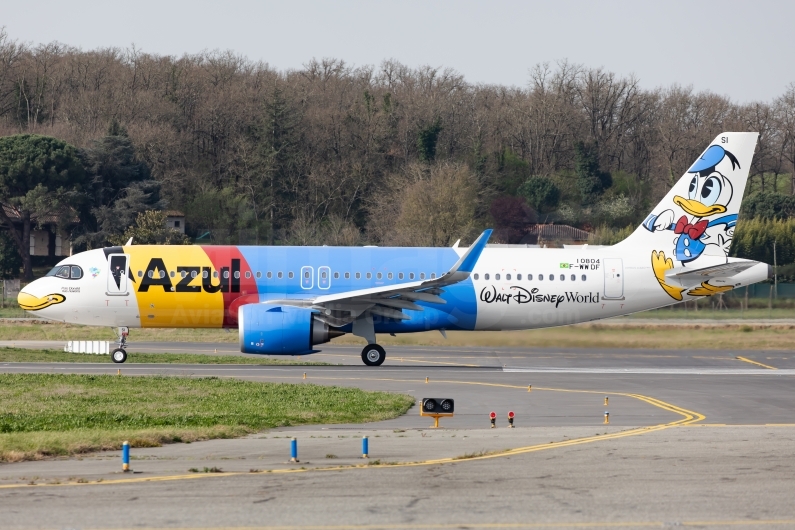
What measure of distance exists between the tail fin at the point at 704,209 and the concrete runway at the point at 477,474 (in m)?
10.9

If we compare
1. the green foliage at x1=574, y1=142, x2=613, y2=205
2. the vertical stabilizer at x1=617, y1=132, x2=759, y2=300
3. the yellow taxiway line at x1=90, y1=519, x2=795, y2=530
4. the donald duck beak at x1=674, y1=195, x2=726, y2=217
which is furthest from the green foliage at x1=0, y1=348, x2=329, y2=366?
the green foliage at x1=574, y1=142, x2=613, y2=205

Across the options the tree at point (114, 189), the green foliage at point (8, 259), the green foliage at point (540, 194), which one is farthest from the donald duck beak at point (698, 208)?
the green foliage at point (540, 194)

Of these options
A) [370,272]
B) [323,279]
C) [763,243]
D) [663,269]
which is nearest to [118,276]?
[323,279]

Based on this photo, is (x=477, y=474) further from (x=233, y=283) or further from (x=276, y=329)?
(x=233, y=283)

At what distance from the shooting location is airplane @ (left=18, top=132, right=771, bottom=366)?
33.1m

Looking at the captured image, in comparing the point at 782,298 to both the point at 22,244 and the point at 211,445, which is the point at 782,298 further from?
the point at 22,244

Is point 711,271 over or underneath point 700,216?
underneath

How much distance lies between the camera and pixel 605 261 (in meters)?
35.8

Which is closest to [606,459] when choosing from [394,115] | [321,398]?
[321,398]

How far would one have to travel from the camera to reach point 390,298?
33.0 metres

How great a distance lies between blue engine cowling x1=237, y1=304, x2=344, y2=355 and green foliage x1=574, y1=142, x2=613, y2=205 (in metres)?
62.4

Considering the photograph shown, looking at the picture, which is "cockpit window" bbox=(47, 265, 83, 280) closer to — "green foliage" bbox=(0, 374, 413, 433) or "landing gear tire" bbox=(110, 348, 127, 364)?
"landing gear tire" bbox=(110, 348, 127, 364)

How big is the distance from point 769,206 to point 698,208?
2068 inches

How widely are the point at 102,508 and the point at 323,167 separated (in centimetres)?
8028
